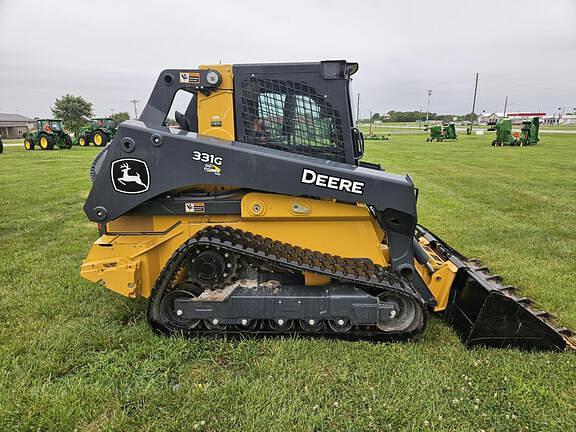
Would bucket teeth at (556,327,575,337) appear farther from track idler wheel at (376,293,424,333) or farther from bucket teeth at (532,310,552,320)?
track idler wheel at (376,293,424,333)

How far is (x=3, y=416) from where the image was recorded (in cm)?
271

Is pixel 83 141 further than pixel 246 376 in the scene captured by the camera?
Yes

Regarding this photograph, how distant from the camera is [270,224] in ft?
12.4

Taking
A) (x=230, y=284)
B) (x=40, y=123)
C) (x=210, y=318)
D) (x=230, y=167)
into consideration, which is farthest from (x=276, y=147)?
(x=40, y=123)

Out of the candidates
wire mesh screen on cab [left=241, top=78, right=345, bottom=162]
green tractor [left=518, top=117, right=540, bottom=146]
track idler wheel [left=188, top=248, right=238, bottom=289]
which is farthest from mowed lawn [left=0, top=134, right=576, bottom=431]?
green tractor [left=518, top=117, right=540, bottom=146]

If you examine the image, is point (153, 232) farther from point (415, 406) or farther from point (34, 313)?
point (415, 406)

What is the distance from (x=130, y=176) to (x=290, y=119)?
4.96 ft

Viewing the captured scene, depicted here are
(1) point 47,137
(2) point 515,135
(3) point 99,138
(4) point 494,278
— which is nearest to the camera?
(4) point 494,278

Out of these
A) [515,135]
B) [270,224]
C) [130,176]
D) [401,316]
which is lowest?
[515,135]

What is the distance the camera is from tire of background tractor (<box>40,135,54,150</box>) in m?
29.0

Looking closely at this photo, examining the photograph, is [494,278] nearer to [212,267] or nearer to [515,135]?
[212,267]

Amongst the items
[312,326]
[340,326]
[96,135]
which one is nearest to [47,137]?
[96,135]

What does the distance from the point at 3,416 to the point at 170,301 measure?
139 centimetres

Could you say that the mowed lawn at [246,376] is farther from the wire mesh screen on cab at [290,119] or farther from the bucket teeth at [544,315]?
the wire mesh screen on cab at [290,119]
